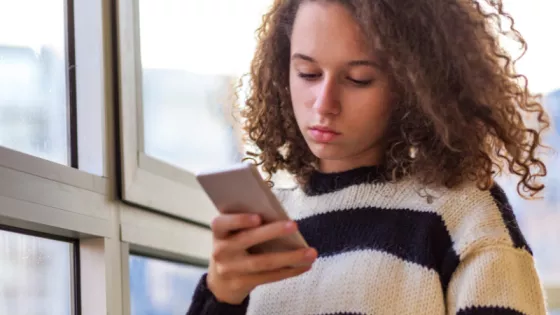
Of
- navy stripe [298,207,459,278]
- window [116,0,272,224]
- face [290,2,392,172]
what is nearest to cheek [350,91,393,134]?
face [290,2,392,172]

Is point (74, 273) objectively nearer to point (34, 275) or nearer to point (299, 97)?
point (34, 275)

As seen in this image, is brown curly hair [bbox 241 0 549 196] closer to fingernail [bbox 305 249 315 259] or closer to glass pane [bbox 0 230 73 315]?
fingernail [bbox 305 249 315 259]

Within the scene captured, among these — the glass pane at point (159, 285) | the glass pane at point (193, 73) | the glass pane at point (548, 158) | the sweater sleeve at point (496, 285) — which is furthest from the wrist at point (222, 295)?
the glass pane at point (548, 158)

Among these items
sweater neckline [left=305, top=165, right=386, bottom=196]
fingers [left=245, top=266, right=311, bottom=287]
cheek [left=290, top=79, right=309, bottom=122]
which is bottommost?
fingers [left=245, top=266, right=311, bottom=287]

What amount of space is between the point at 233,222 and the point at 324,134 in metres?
0.18

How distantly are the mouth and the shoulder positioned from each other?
14 cm

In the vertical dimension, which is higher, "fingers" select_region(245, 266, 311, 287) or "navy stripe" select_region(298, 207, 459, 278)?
"navy stripe" select_region(298, 207, 459, 278)


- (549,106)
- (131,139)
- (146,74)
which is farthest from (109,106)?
(549,106)

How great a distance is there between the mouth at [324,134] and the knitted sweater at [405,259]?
3.5 inches

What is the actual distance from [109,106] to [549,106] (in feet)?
Answer: 3.07

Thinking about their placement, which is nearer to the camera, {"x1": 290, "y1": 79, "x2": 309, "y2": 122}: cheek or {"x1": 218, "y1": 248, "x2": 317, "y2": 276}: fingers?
{"x1": 218, "y1": 248, "x2": 317, "y2": 276}: fingers

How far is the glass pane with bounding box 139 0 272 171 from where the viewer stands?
4.46ft

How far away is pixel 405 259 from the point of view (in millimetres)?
883

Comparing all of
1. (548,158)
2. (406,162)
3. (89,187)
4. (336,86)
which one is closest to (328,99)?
(336,86)
